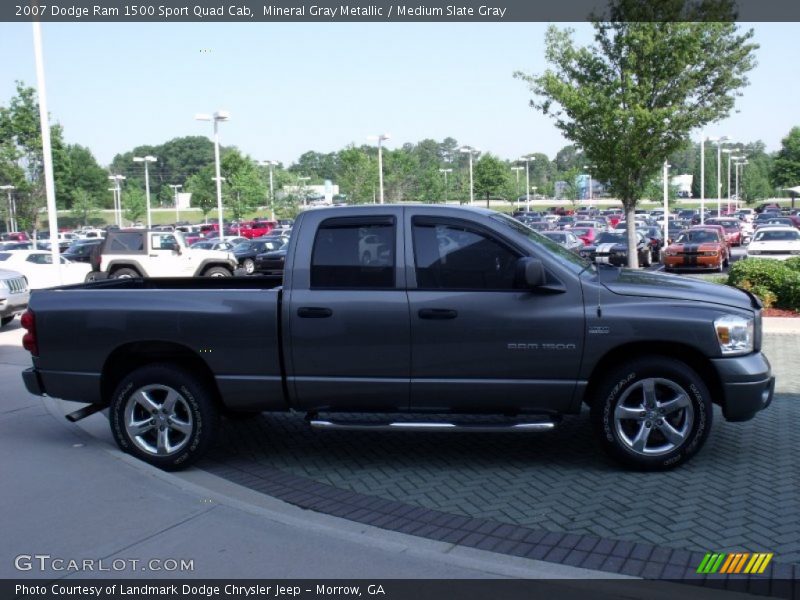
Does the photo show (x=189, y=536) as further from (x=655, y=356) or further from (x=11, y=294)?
(x=11, y=294)

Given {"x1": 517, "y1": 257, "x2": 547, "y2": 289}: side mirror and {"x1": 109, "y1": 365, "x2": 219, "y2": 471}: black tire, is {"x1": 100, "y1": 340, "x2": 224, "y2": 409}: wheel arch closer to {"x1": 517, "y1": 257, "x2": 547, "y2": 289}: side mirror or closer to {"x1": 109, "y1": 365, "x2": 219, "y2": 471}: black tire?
{"x1": 109, "y1": 365, "x2": 219, "y2": 471}: black tire

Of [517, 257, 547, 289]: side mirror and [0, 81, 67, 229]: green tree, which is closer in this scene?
[517, 257, 547, 289]: side mirror

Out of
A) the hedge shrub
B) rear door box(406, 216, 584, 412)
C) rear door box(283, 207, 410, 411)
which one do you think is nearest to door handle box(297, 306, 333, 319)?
rear door box(283, 207, 410, 411)

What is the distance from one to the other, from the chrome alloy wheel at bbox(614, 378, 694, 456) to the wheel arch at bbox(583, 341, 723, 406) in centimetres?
22

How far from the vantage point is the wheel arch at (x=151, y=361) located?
648 centimetres

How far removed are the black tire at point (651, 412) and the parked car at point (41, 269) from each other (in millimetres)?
18118

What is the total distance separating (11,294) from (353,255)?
1226cm

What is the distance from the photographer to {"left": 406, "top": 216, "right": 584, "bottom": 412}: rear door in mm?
5949

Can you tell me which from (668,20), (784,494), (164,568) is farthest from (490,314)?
(668,20)

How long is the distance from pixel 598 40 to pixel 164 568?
20007mm

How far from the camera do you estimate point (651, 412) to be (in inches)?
235

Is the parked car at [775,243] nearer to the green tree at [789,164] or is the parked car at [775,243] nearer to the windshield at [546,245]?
the windshield at [546,245]

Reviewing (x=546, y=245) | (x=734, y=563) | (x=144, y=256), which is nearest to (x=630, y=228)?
(x=144, y=256)

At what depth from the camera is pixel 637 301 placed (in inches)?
235
